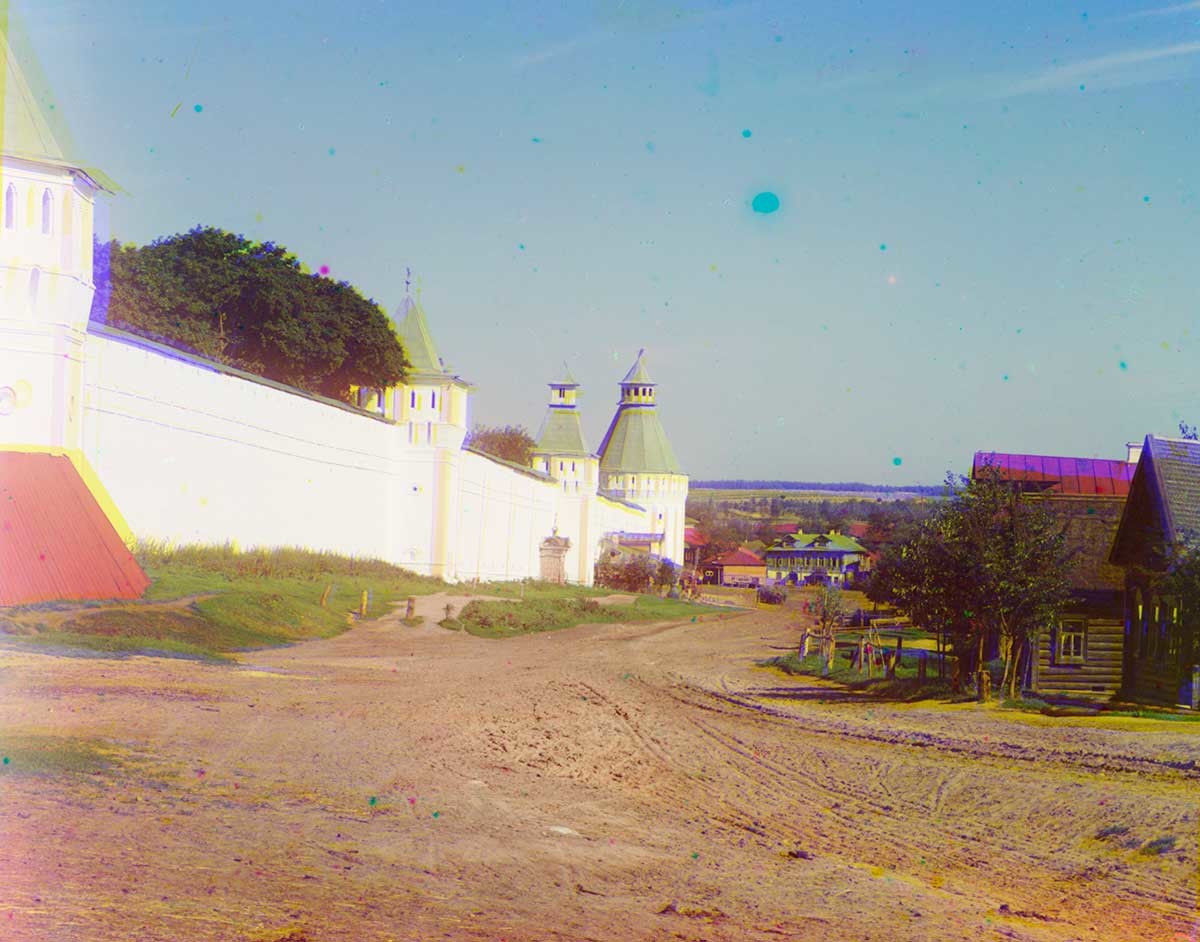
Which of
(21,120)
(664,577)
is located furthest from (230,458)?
(664,577)

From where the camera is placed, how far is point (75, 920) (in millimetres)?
6164

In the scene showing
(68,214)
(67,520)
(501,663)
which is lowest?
(501,663)

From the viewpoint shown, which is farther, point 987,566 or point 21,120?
point 21,120

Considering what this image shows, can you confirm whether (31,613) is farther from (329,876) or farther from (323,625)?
(329,876)

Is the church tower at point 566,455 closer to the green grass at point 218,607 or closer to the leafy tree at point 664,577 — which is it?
the leafy tree at point 664,577

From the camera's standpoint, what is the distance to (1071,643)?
2294cm

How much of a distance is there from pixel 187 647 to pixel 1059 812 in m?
12.4

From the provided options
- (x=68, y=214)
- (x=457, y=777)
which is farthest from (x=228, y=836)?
(x=68, y=214)

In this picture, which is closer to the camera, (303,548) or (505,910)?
(505,910)

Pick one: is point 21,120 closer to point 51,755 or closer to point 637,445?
point 51,755

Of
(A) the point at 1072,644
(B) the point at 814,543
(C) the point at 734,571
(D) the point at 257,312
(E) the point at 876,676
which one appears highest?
(D) the point at 257,312

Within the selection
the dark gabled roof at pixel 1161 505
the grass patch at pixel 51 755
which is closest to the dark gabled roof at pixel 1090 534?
the dark gabled roof at pixel 1161 505

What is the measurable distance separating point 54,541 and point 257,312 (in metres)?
31.8

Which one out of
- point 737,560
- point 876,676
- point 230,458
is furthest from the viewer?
point 737,560
